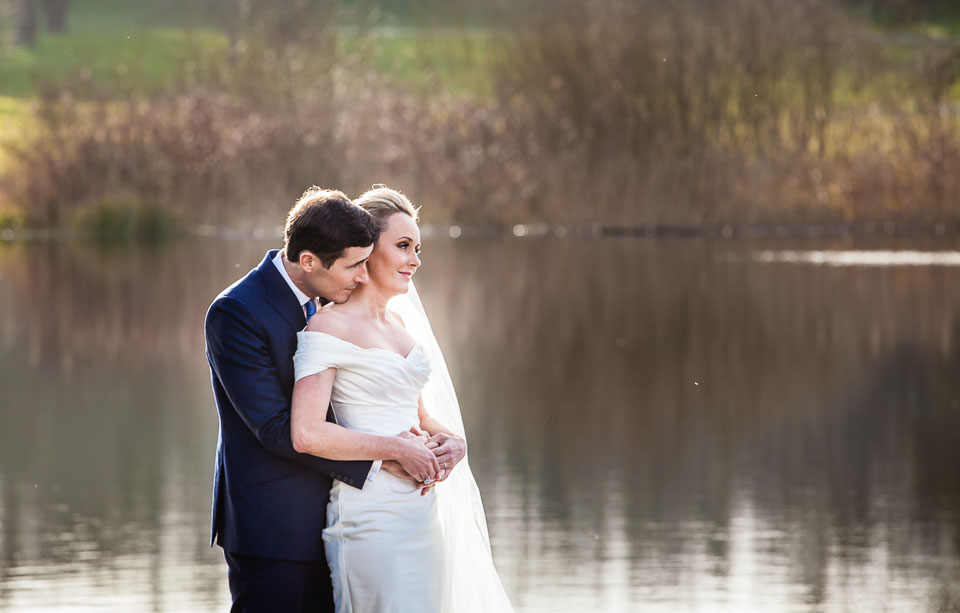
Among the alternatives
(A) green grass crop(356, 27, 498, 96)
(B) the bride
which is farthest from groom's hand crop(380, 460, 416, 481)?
(A) green grass crop(356, 27, 498, 96)

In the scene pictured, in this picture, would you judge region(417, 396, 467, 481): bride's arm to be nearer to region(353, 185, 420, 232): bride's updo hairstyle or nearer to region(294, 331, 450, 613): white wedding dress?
region(294, 331, 450, 613): white wedding dress

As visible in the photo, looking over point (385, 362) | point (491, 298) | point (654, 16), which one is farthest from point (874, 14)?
point (385, 362)

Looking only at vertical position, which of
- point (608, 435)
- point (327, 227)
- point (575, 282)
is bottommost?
point (608, 435)

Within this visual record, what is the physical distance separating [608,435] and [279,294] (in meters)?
6.04

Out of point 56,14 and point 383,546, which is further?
point 56,14

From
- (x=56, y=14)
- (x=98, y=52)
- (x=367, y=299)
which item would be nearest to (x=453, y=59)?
(x=98, y=52)

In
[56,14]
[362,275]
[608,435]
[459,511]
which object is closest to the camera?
[362,275]

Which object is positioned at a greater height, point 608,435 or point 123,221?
point 123,221

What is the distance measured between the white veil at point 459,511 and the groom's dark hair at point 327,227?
509mm

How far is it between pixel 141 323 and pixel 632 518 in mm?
7867

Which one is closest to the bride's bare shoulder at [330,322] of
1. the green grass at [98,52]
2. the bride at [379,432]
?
the bride at [379,432]

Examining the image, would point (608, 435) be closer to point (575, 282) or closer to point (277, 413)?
point (277, 413)

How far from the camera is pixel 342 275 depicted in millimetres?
3572

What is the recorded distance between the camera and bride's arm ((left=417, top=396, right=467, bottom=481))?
3686 mm
